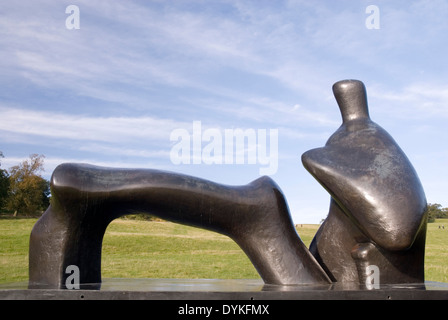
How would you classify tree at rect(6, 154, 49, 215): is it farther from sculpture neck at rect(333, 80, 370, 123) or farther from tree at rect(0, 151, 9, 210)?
sculpture neck at rect(333, 80, 370, 123)

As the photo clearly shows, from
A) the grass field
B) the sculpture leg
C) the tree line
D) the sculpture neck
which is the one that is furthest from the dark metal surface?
the tree line

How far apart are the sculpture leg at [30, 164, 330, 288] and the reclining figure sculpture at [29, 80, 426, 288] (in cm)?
1

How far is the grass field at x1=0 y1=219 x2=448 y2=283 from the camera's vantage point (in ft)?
45.1

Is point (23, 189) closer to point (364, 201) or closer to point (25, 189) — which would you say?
point (25, 189)

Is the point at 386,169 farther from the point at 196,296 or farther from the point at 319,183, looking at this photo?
the point at 196,296

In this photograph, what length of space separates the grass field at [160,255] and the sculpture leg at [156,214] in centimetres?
837

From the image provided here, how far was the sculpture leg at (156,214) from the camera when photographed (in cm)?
461

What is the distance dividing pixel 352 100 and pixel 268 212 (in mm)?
1738

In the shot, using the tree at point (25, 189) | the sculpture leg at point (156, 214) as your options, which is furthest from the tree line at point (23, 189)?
the sculpture leg at point (156, 214)

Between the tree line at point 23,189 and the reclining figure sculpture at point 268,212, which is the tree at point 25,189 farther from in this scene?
the reclining figure sculpture at point 268,212

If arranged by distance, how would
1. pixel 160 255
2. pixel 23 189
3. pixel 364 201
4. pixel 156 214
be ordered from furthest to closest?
1. pixel 23 189
2. pixel 160 255
3. pixel 156 214
4. pixel 364 201

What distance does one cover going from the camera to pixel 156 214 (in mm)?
4891

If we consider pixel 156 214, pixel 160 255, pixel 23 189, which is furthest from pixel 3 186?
pixel 156 214

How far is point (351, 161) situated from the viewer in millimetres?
4820
